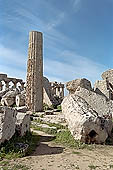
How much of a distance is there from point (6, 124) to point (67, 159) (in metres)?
2.17

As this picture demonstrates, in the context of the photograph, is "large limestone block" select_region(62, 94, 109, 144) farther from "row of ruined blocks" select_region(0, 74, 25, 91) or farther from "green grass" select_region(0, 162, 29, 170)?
"row of ruined blocks" select_region(0, 74, 25, 91)

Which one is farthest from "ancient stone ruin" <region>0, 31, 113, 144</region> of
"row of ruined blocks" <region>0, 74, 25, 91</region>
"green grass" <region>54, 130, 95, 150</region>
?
"row of ruined blocks" <region>0, 74, 25, 91</region>

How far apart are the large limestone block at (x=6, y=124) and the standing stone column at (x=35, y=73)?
955 centimetres

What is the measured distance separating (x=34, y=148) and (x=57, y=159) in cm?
130

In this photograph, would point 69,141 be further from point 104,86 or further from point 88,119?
point 104,86

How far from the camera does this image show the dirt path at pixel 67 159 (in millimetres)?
Answer: 4371

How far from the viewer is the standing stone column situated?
15938mm

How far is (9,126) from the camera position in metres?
5.95

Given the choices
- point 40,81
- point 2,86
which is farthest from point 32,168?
point 2,86

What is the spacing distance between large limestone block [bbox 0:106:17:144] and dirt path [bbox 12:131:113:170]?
1.00m

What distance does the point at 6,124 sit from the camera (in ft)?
18.8

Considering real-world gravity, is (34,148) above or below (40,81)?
below

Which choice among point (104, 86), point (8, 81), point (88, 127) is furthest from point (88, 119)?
point (8, 81)

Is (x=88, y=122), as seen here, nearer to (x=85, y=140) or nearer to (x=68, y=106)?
(x=85, y=140)
